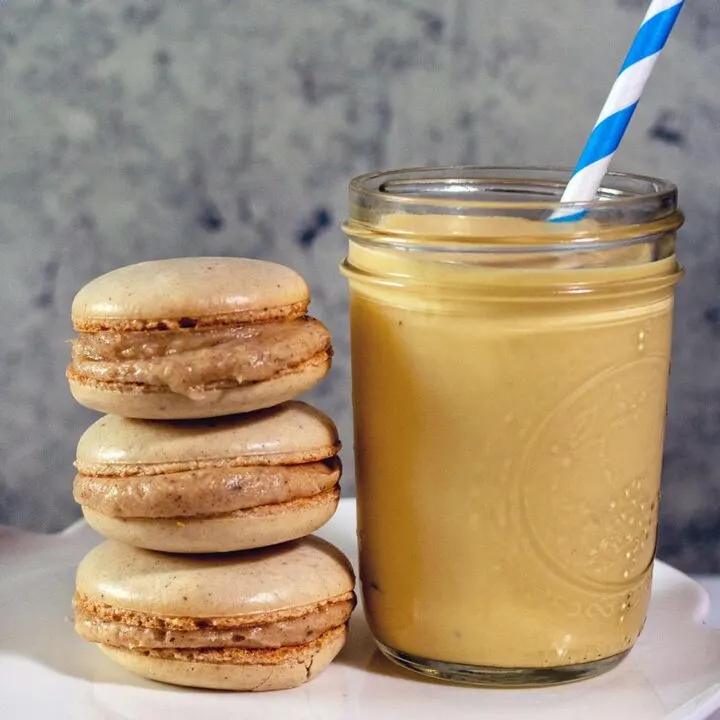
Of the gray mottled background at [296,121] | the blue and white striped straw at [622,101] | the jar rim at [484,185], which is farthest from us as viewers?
the gray mottled background at [296,121]

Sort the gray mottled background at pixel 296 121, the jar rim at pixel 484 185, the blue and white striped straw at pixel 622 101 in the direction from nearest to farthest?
the blue and white striped straw at pixel 622 101
the jar rim at pixel 484 185
the gray mottled background at pixel 296 121

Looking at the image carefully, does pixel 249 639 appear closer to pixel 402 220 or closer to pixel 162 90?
pixel 402 220

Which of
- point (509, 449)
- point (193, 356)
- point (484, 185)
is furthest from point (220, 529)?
point (484, 185)

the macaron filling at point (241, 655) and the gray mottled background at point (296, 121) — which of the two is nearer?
the macaron filling at point (241, 655)

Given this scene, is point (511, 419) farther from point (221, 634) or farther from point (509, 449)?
point (221, 634)

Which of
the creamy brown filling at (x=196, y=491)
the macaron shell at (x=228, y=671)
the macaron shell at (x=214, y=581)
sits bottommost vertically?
the macaron shell at (x=228, y=671)

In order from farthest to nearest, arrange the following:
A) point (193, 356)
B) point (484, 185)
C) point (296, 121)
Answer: point (296, 121) < point (484, 185) < point (193, 356)

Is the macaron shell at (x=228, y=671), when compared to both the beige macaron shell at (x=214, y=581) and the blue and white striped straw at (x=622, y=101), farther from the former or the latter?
the blue and white striped straw at (x=622, y=101)

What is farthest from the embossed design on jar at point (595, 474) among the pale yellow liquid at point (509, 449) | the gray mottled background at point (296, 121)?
the gray mottled background at point (296, 121)
